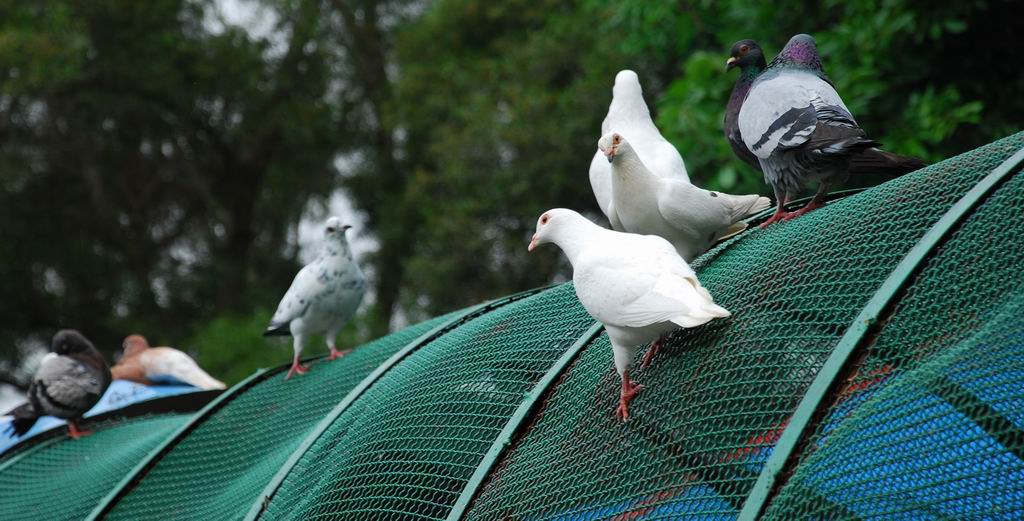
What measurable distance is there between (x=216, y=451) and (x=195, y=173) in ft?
38.9

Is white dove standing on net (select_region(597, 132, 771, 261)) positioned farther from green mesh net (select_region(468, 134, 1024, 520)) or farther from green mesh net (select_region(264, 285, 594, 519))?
green mesh net (select_region(264, 285, 594, 519))

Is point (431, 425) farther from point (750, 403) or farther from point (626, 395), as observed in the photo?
point (750, 403)

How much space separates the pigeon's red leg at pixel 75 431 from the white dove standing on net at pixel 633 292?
3.54 metres

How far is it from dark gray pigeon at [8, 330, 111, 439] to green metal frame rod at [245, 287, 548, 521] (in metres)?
2.15

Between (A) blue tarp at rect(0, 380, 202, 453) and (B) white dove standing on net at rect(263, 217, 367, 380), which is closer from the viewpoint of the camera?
(B) white dove standing on net at rect(263, 217, 367, 380)

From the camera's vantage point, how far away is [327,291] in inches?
222

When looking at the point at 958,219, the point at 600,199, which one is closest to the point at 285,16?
the point at 600,199

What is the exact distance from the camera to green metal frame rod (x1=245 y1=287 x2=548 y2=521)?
3.74 metres

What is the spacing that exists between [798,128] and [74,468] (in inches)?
141

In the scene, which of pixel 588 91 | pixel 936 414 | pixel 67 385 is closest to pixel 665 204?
pixel 936 414

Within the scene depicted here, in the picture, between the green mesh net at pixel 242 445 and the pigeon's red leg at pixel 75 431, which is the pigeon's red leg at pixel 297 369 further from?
the pigeon's red leg at pixel 75 431

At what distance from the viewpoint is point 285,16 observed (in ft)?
49.6

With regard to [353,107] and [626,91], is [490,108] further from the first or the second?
[626,91]

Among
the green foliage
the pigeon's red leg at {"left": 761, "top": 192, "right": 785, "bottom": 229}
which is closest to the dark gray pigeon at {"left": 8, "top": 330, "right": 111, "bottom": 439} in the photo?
the pigeon's red leg at {"left": 761, "top": 192, "right": 785, "bottom": 229}
